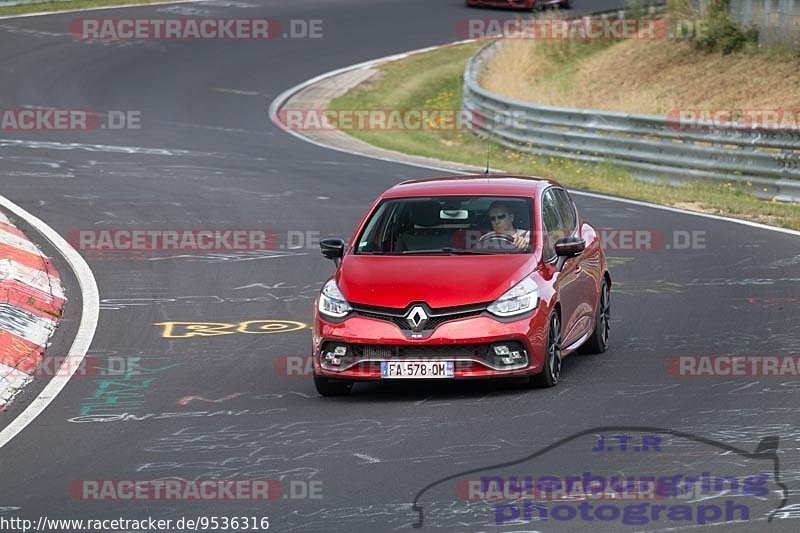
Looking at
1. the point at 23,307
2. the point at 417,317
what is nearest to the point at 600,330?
the point at 417,317

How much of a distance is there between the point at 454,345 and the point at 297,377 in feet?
5.78

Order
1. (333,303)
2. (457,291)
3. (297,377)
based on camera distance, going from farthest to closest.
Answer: (297,377) → (333,303) → (457,291)

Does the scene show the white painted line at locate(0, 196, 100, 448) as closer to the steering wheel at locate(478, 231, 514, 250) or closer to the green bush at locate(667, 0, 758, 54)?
the steering wheel at locate(478, 231, 514, 250)

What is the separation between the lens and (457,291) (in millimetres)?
10742

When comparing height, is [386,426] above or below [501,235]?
below

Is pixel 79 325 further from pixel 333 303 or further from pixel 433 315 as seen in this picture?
pixel 433 315

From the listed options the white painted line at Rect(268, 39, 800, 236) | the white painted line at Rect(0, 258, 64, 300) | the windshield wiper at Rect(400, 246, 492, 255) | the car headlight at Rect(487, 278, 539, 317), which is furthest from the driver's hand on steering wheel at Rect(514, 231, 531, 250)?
the white painted line at Rect(268, 39, 800, 236)

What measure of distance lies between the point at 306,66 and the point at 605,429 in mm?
31222

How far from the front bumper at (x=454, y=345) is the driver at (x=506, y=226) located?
93 cm

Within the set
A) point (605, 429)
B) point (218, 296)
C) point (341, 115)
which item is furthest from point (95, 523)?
point (341, 115)

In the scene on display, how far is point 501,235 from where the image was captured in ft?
38.1

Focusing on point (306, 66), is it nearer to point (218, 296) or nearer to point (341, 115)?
point (341, 115)

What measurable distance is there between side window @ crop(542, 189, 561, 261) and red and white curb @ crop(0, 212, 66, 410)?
4182 mm

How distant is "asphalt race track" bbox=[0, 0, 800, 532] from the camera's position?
8.53 m
